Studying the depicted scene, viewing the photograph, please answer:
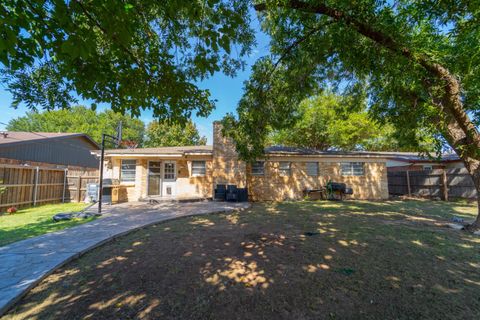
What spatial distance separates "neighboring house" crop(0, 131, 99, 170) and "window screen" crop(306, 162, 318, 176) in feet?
44.8

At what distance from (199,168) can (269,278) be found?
9.47 meters

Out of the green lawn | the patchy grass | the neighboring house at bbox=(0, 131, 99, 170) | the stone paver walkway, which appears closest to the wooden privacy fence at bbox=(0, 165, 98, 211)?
the neighboring house at bbox=(0, 131, 99, 170)

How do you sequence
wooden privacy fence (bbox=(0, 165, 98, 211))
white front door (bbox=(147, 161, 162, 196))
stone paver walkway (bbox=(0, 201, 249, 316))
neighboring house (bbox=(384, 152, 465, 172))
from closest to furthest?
stone paver walkway (bbox=(0, 201, 249, 316)) < wooden privacy fence (bbox=(0, 165, 98, 211)) < white front door (bbox=(147, 161, 162, 196)) < neighboring house (bbox=(384, 152, 465, 172))

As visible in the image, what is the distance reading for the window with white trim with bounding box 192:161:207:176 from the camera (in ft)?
39.2

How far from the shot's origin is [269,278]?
3.04m

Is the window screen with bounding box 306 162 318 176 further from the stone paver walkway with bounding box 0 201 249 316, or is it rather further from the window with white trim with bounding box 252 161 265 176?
the stone paver walkway with bounding box 0 201 249 316

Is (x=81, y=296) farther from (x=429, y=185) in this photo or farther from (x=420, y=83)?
(x=429, y=185)

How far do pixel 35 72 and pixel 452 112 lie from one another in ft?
30.6

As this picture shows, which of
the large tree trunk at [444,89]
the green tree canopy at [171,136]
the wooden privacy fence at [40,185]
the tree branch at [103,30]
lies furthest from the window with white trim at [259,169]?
the green tree canopy at [171,136]

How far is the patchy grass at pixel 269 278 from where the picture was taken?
91.8 inches

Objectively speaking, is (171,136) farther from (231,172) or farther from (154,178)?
(231,172)

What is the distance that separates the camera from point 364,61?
4.66 meters

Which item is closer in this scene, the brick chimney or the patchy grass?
the patchy grass

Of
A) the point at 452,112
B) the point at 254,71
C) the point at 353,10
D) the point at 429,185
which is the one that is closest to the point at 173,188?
the point at 254,71
